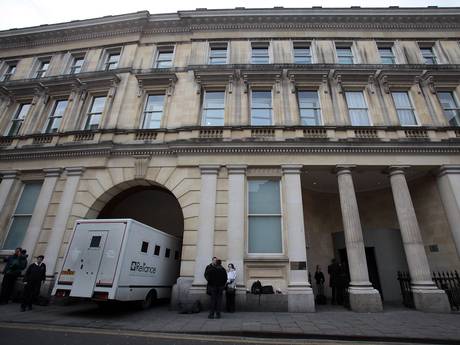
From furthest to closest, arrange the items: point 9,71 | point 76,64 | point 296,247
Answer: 1. point 9,71
2. point 76,64
3. point 296,247

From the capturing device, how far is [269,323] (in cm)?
654

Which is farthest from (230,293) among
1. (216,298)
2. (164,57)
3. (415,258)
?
(164,57)

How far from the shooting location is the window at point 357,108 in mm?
12438

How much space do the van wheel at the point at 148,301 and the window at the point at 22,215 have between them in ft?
23.3

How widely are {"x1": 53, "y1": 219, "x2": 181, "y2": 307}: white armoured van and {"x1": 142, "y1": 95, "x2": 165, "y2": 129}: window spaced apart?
6.38 meters

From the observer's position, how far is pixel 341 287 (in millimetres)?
10711

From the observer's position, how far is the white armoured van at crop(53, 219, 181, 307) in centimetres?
746

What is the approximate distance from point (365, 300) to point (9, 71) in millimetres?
25252

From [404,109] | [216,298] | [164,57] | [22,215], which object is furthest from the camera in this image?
[164,57]

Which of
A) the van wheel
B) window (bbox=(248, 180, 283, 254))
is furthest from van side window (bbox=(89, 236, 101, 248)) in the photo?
window (bbox=(248, 180, 283, 254))

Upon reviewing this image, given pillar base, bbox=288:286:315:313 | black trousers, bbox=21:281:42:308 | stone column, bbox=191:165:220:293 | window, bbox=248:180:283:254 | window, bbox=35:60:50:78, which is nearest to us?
black trousers, bbox=21:281:42:308

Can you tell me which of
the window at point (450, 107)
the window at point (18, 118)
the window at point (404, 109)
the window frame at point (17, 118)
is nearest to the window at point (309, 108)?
the window at point (404, 109)

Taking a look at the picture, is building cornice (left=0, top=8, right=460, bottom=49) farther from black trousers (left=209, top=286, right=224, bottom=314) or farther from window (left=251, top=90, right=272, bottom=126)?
black trousers (left=209, top=286, right=224, bottom=314)

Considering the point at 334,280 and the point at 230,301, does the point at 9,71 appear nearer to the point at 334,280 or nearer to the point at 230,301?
the point at 230,301
